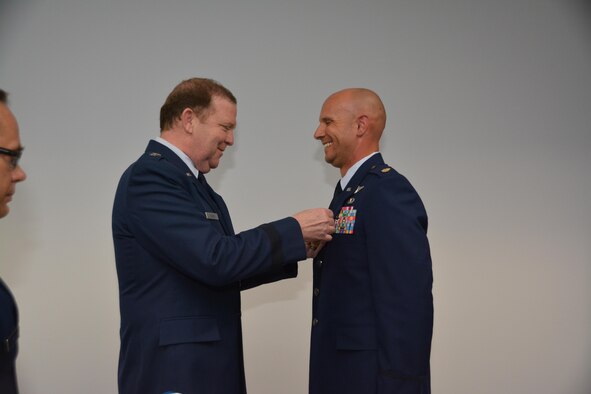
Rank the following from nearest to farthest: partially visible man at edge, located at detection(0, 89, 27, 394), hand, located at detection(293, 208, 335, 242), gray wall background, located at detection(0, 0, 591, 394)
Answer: partially visible man at edge, located at detection(0, 89, 27, 394), hand, located at detection(293, 208, 335, 242), gray wall background, located at detection(0, 0, 591, 394)

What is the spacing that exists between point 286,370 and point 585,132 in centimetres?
212

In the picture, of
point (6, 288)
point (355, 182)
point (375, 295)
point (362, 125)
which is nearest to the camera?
point (6, 288)

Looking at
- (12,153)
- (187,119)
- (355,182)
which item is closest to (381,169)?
(355,182)

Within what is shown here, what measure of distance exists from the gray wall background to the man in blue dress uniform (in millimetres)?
1035

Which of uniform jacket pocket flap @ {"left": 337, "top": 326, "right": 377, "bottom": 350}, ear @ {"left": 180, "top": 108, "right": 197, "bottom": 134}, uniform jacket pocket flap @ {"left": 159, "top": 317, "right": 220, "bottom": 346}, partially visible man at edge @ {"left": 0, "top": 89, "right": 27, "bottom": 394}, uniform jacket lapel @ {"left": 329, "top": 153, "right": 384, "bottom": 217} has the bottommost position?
uniform jacket pocket flap @ {"left": 337, "top": 326, "right": 377, "bottom": 350}

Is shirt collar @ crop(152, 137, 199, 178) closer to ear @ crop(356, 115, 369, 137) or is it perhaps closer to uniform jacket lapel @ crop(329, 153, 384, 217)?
uniform jacket lapel @ crop(329, 153, 384, 217)

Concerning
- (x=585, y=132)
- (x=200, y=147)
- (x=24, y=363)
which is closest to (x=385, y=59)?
(x=585, y=132)

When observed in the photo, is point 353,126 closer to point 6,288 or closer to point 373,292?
point 373,292

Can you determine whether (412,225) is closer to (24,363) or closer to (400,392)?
(400,392)

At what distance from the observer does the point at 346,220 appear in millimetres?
1960

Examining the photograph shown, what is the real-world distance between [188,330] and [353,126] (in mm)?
981

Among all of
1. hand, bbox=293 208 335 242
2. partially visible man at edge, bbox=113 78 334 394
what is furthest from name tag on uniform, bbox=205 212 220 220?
hand, bbox=293 208 335 242

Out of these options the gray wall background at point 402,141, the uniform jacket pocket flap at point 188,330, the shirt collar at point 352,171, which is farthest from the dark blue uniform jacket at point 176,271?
the gray wall background at point 402,141

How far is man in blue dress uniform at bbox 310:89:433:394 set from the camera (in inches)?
68.9
